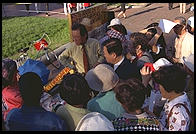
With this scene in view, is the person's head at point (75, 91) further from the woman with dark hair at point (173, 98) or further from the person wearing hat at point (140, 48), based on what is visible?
the person wearing hat at point (140, 48)

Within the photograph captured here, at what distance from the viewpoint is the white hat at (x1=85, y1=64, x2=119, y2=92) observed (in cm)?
276

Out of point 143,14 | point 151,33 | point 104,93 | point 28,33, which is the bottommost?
point 28,33

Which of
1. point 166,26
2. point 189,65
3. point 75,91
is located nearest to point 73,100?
point 75,91

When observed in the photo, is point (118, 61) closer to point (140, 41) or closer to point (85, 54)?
point (140, 41)

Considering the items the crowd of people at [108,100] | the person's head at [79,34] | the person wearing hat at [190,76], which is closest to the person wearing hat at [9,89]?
the crowd of people at [108,100]

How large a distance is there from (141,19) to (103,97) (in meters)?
11.8

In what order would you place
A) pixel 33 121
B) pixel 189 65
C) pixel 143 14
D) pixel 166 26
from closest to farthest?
pixel 33 121 < pixel 189 65 < pixel 166 26 < pixel 143 14

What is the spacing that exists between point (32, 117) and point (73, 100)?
→ 0.36 meters

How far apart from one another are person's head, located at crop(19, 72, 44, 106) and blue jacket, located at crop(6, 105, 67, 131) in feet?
0.28

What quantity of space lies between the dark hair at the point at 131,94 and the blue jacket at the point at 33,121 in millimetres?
517

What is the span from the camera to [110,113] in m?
2.68

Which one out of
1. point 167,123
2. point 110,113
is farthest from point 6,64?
point 167,123

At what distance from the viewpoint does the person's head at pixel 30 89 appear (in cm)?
246

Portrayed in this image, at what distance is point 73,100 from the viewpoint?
2.47m
